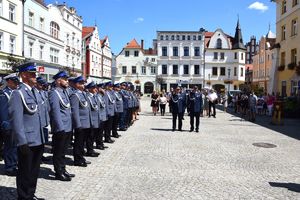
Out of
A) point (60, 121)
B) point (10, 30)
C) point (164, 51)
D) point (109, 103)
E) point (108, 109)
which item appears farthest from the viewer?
point (164, 51)

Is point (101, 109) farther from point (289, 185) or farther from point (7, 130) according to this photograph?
point (289, 185)

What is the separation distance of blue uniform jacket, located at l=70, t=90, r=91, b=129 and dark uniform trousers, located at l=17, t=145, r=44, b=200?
2270 millimetres

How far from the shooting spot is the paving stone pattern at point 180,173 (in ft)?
20.9

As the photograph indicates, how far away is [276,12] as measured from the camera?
37188 millimetres

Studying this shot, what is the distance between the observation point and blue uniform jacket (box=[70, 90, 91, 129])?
7.85 m

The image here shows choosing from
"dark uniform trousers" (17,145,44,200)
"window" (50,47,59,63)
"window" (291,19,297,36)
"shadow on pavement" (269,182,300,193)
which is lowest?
"shadow on pavement" (269,182,300,193)

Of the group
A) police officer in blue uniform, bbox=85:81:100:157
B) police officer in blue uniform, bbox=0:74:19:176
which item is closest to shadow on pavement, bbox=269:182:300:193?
police officer in blue uniform, bbox=85:81:100:157

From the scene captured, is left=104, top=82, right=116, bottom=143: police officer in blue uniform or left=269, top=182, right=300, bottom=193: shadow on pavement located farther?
left=104, top=82, right=116, bottom=143: police officer in blue uniform

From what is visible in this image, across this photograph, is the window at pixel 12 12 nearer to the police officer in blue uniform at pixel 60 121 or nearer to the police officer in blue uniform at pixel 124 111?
the police officer in blue uniform at pixel 124 111

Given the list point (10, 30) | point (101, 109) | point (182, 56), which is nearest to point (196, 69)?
point (182, 56)

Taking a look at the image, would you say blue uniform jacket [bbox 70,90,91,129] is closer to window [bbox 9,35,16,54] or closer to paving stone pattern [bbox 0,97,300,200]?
paving stone pattern [bbox 0,97,300,200]

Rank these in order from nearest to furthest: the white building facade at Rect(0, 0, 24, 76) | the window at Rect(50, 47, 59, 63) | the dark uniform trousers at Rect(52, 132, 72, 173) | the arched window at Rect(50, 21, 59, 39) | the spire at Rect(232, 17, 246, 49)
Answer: the dark uniform trousers at Rect(52, 132, 72, 173) → the white building facade at Rect(0, 0, 24, 76) → the window at Rect(50, 47, 59, 63) → the arched window at Rect(50, 21, 59, 39) → the spire at Rect(232, 17, 246, 49)

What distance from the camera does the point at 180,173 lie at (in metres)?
7.87

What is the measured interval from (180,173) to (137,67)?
6426 cm
